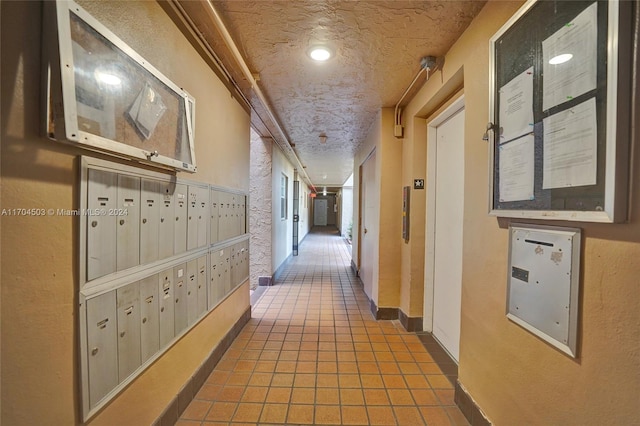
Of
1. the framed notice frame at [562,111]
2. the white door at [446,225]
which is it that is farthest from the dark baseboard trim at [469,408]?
the framed notice frame at [562,111]

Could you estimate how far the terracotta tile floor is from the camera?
1609 millimetres

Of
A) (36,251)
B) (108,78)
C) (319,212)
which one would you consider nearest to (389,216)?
(108,78)

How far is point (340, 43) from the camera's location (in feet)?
5.93

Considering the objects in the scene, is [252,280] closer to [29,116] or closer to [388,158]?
[388,158]

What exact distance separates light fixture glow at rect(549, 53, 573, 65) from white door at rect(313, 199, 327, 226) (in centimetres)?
1673

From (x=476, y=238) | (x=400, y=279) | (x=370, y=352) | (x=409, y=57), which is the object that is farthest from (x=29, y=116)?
(x=400, y=279)

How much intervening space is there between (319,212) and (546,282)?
1702 cm

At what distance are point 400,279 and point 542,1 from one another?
2.51 m

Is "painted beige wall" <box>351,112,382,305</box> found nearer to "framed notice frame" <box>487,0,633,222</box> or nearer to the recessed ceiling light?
the recessed ceiling light

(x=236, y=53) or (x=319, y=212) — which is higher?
(x=236, y=53)

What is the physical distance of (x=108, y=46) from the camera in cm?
98

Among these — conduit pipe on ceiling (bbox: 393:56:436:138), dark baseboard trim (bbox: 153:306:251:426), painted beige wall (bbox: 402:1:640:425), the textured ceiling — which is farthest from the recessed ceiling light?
dark baseboard trim (bbox: 153:306:251:426)

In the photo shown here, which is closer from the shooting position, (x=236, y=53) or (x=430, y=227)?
(x=236, y=53)

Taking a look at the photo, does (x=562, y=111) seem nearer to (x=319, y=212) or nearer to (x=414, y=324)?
(x=414, y=324)
